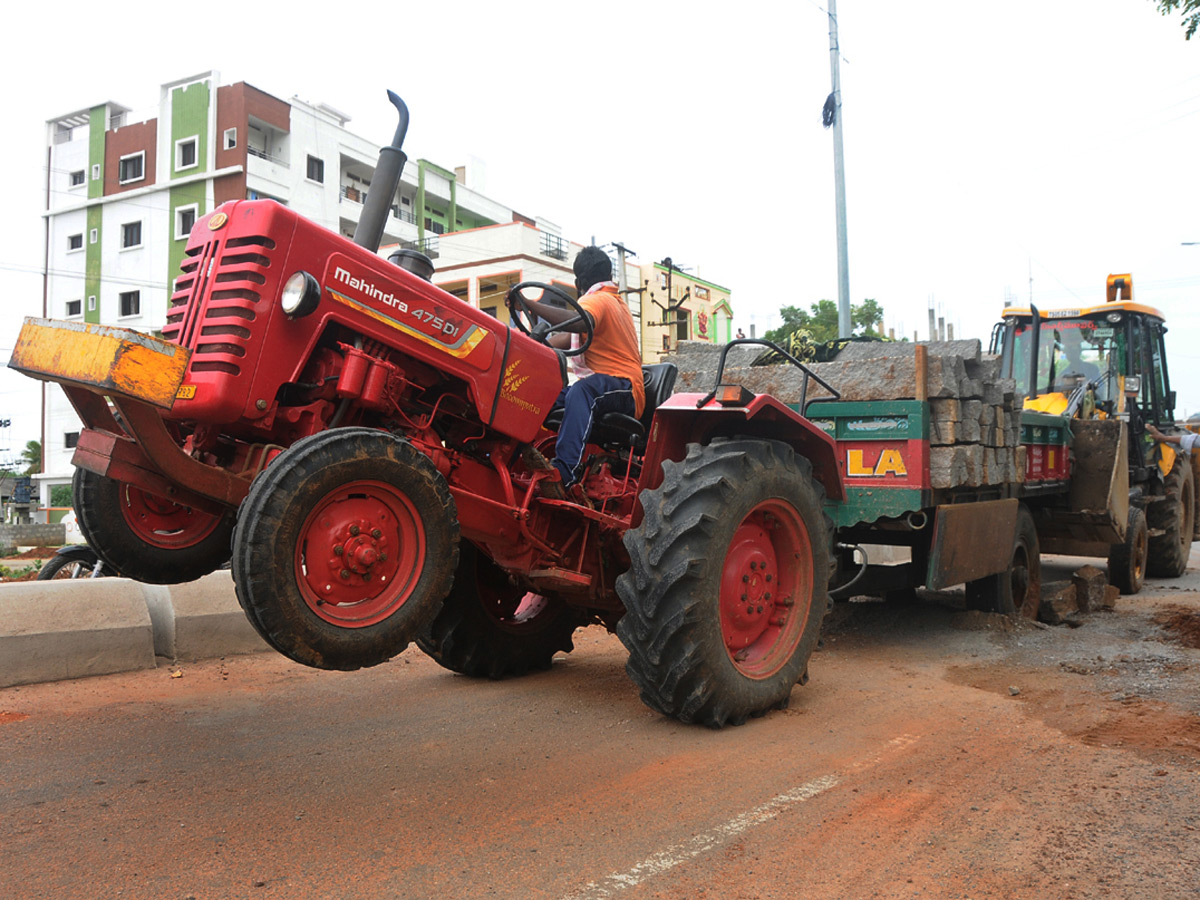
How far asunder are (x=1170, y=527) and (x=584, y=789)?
1009 cm

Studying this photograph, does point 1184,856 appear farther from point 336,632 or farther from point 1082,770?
point 336,632

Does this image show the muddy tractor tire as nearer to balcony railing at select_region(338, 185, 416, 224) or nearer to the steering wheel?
the steering wheel

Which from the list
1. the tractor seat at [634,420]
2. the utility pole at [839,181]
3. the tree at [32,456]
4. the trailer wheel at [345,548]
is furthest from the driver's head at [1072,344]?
the tree at [32,456]

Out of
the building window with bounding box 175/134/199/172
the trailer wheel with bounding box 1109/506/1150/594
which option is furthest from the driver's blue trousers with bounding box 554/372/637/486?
the building window with bounding box 175/134/199/172

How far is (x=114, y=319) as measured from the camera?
34938mm

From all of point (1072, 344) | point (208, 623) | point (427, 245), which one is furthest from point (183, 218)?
point (208, 623)

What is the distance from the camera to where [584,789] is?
356 centimetres

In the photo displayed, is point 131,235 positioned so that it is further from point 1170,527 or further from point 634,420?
point 634,420

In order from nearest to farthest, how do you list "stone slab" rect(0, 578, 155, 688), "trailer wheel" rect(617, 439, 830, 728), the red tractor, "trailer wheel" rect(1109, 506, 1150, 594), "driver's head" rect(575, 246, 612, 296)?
the red tractor → "trailer wheel" rect(617, 439, 830, 728) → "driver's head" rect(575, 246, 612, 296) → "stone slab" rect(0, 578, 155, 688) → "trailer wheel" rect(1109, 506, 1150, 594)

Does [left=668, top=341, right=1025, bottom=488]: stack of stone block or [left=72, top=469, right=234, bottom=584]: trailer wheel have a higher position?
[left=668, top=341, right=1025, bottom=488]: stack of stone block

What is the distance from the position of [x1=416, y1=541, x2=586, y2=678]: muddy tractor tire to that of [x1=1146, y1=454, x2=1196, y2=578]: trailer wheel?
28.1 ft

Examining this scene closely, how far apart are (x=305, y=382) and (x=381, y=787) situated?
5.15 ft

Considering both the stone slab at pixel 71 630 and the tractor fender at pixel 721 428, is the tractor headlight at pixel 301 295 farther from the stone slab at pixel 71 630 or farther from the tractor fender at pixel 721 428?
the stone slab at pixel 71 630

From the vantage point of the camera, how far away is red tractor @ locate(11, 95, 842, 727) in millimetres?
3059
